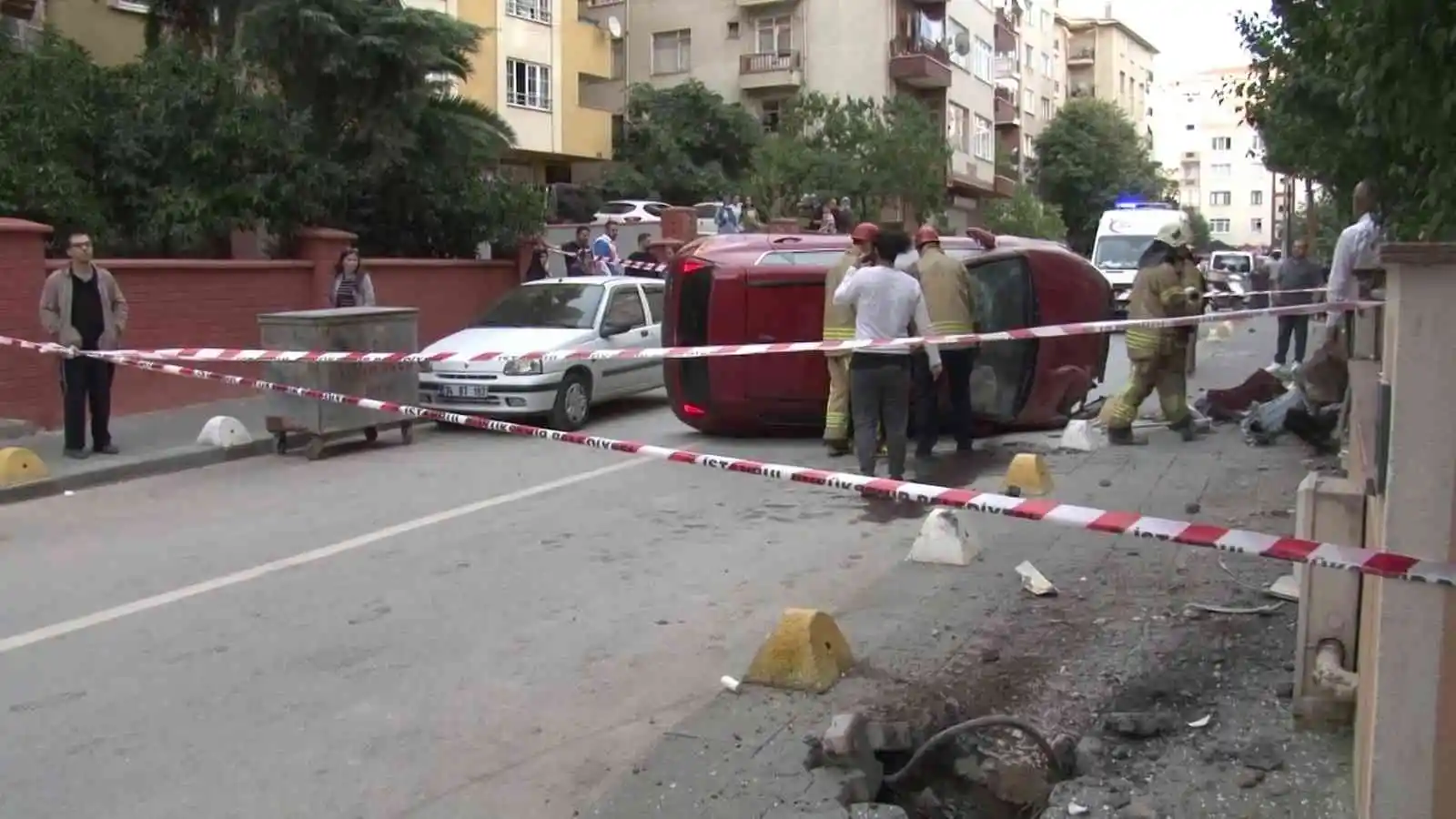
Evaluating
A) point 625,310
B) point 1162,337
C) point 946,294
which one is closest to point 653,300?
point 625,310

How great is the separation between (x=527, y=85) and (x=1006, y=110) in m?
30.6

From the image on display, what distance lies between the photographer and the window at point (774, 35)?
1889 inches

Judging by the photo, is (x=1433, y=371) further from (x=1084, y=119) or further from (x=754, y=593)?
(x=1084, y=119)

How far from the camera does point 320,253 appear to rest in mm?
17219

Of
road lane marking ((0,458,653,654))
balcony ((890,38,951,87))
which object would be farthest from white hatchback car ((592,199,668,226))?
road lane marking ((0,458,653,654))

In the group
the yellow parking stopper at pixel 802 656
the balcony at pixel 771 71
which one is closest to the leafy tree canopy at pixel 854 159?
the balcony at pixel 771 71

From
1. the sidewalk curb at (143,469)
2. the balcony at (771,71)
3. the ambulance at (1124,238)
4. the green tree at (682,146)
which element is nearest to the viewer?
the sidewalk curb at (143,469)

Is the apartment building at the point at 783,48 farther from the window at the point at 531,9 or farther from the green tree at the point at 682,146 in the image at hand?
the window at the point at 531,9

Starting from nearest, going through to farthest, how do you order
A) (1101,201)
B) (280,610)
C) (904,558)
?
(280,610) < (904,558) < (1101,201)

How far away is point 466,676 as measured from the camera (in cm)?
581

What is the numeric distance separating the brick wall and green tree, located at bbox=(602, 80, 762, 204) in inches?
825

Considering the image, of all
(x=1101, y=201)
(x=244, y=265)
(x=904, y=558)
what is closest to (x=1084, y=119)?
(x=1101, y=201)

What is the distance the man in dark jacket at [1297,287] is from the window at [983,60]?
3982 cm

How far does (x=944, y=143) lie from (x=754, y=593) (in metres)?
33.7
